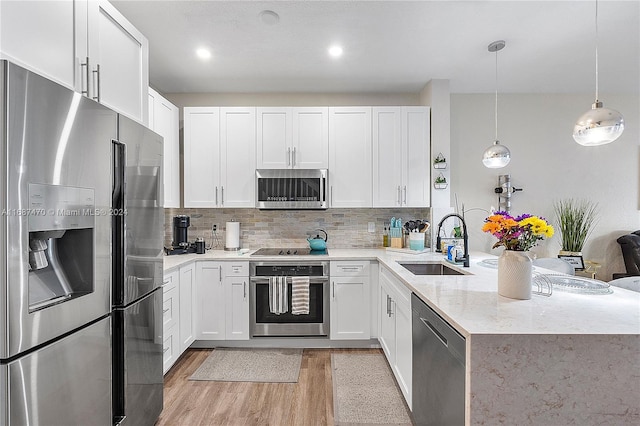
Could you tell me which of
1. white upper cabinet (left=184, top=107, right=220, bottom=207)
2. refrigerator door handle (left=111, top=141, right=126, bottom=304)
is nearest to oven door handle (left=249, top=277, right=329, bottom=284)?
white upper cabinet (left=184, top=107, right=220, bottom=207)

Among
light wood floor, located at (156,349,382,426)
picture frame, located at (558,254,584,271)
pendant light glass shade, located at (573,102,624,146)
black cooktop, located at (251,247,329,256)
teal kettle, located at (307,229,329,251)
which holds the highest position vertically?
pendant light glass shade, located at (573,102,624,146)

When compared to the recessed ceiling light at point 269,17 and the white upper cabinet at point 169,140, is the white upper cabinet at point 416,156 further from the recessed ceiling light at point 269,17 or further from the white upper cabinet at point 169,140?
the white upper cabinet at point 169,140

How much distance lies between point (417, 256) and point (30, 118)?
2865 mm

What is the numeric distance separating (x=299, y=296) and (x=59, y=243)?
82.9 inches

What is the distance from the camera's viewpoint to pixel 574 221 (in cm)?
375

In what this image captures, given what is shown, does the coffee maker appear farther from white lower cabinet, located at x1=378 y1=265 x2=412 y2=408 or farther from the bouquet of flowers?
the bouquet of flowers

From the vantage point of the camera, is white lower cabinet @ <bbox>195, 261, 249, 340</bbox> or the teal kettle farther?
the teal kettle

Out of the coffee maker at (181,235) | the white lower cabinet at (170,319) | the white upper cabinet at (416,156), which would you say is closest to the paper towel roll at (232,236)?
the coffee maker at (181,235)

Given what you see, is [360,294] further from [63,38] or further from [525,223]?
[63,38]

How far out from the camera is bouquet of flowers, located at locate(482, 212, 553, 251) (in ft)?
5.10

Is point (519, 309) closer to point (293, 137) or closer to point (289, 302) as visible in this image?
point (289, 302)

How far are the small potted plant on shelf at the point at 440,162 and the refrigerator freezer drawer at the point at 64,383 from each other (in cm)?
309

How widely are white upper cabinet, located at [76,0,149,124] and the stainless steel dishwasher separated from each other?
1.85m

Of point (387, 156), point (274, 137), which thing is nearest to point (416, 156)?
point (387, 156)
